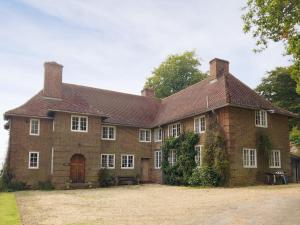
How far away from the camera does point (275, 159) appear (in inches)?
962

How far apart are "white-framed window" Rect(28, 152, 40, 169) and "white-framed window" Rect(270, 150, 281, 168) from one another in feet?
60.5

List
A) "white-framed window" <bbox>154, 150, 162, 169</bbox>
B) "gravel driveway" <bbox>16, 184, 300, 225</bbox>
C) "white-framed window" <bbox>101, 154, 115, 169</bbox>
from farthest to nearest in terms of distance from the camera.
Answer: "white-framed window" <bbox>154, 150, 162, 169</bbox>
"white-framed window" <bbox>101, 154, 115, 169</bbox>
"gravel driveway" <bbox>16, 184, 300, 225</bbox>

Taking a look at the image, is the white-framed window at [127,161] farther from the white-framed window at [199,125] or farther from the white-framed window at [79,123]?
the white-framed window at [199,125]

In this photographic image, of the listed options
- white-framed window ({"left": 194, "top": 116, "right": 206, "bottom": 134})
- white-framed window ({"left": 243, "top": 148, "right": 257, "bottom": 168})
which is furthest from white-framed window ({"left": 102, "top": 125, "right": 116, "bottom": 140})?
white-framed window ({"left": 243, "top": 148, "right": 257, "bottom": 168})

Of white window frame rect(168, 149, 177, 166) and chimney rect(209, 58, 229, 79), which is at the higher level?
chimney rect(209, 58, 229, 79)

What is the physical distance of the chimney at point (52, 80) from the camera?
27.4m

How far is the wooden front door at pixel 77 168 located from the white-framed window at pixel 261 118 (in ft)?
46.2

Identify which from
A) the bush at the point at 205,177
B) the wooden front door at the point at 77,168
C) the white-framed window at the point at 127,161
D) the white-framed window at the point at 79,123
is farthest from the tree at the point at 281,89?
the wooden front door at the point at 77,168

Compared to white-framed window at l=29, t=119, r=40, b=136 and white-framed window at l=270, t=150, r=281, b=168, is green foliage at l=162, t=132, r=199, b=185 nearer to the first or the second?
white-framed window at l=270, t=150, r=281, b=168

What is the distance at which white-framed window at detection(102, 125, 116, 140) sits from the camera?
1123 inches

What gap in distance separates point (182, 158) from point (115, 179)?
6570mm

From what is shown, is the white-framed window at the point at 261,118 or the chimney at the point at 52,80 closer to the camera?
the white-framed window at the point at 261,118

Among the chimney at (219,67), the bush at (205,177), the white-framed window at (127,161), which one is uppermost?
the chimney at (219,67)

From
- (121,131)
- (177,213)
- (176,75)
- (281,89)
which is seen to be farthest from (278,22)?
(176,75)
